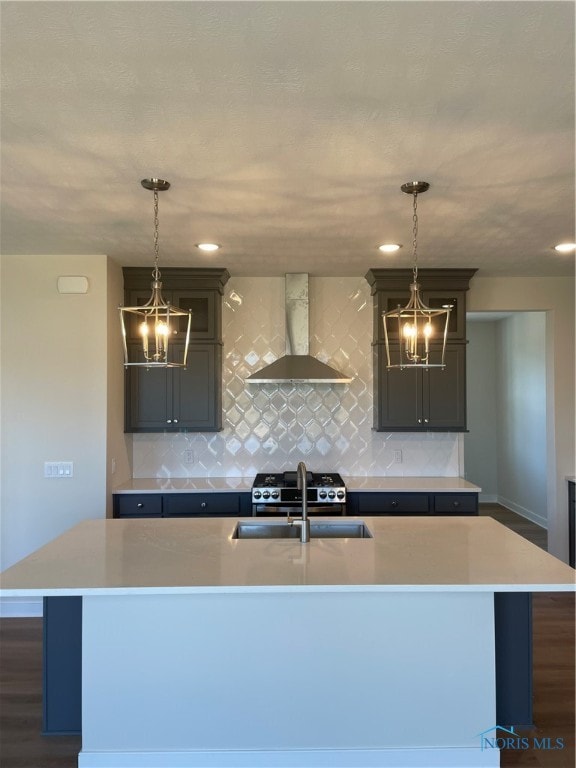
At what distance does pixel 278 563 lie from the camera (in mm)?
2182

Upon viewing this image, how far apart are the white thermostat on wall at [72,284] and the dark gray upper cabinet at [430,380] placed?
2.32 m

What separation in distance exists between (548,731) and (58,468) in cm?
343

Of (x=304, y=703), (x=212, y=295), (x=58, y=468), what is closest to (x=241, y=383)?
(x=212, y=295)

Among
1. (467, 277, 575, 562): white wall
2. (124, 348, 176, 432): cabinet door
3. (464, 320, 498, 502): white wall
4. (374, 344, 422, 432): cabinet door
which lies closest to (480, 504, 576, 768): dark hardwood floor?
(467, 277, 575, 562): white wall

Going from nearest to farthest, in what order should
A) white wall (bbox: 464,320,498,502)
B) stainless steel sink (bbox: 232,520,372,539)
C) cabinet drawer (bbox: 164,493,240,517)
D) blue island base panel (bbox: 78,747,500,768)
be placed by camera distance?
blue island base panel (bbox: 78,747,500,768) < stainless steel sink (bbox: 232,520,372,539) < cabinet drawer (bbox: 164,493,240,517) < white wall (bbox: 464,320,498,502)

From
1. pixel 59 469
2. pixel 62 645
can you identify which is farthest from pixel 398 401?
pixel 62 645

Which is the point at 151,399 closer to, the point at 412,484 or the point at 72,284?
the point at 72,284

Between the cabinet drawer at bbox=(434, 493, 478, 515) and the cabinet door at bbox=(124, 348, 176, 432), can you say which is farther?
the cabinet door at bbox=(124, 348, 176, 432)

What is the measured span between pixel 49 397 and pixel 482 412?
6202 millimetres

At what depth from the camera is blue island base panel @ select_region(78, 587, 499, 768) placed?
2.15 metres

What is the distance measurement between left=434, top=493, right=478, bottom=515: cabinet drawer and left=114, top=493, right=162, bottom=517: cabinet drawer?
7.27 feet

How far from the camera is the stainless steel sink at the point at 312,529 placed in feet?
9.48

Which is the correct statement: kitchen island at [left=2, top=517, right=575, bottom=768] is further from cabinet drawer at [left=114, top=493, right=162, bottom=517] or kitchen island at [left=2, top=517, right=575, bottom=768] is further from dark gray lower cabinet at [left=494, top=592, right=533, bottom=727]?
cabinet drawer at [left=114, top=493, right=162, bottom=517]

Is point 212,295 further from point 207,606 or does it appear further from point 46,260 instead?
point 207,606
